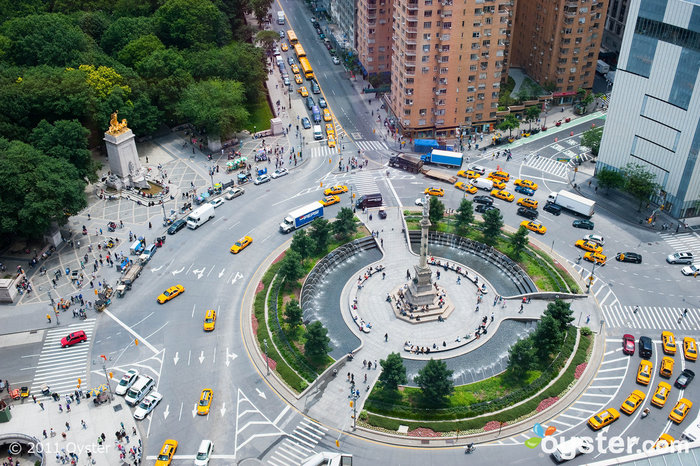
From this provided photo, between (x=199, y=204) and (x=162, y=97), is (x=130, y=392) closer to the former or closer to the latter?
(x=199, y=204)

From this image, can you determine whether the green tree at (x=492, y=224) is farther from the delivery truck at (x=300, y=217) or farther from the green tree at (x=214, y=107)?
the green tree at (x=214, y=107)

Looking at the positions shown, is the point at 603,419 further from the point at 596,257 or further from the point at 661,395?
the point at 596,257

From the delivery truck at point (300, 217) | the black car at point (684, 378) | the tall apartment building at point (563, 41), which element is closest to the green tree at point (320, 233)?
the delivery truck at point (300, 217)

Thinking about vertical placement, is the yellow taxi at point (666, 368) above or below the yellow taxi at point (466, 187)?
below

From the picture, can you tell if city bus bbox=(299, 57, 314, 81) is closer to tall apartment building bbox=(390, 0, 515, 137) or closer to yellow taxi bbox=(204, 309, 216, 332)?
tall apartment building bbox=(390, 0, 515, 137)

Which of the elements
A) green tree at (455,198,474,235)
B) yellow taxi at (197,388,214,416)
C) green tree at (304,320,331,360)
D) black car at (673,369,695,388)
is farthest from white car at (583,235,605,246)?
yellow taxi at (197,388,214,416)

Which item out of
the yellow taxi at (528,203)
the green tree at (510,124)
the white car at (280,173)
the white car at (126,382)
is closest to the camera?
the white car at (126,382)
